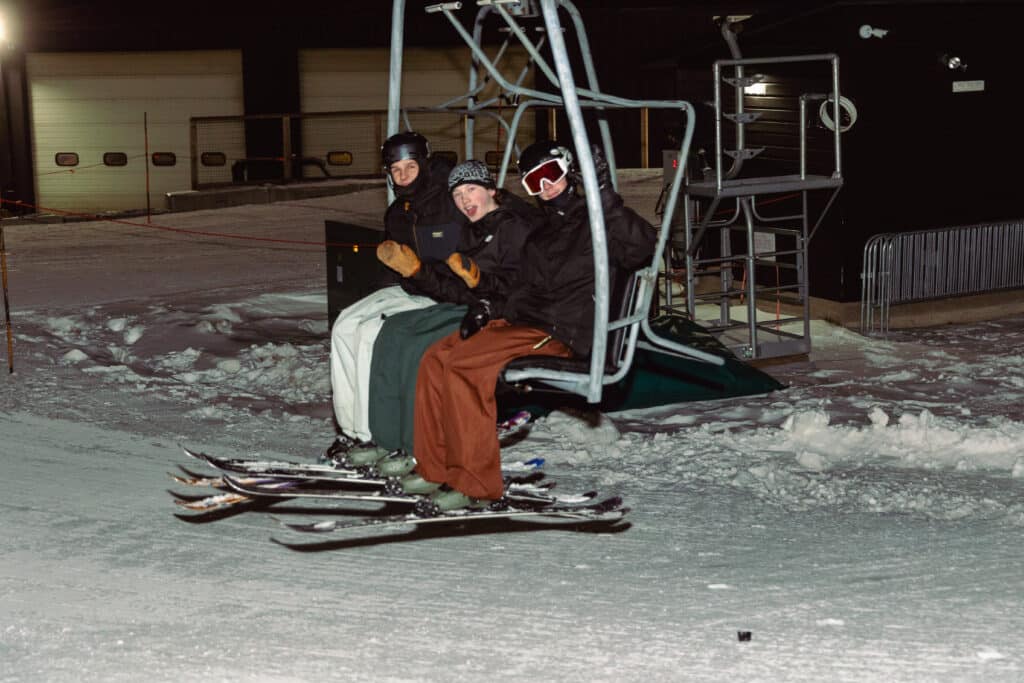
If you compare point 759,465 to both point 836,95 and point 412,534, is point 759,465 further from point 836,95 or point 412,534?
point 836,95

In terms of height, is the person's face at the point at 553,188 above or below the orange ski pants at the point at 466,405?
above

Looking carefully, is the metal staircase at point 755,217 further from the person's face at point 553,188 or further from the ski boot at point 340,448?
the ski boot at point 340,448

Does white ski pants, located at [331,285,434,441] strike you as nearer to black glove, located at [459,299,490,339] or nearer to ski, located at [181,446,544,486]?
ski, located at [181,446,544,486]

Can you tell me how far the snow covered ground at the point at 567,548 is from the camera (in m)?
5.32

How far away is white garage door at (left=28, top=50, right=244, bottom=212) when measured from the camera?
2412cm

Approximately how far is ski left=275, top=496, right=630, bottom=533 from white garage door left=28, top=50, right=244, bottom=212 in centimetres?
1860

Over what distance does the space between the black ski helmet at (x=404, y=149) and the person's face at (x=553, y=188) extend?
111 cm

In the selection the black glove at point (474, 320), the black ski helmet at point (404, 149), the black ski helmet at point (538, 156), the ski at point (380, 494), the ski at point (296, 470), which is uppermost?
the black ski helmet at point (404, 149)

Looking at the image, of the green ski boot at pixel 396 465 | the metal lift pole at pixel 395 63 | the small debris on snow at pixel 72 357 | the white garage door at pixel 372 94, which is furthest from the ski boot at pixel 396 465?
the white garage door at pixel 372 94

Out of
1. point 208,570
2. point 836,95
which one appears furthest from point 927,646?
point 836,95

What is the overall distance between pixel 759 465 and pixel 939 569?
5.98ft

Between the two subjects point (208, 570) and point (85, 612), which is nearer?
point (85, 612)

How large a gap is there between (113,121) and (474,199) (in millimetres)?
18716

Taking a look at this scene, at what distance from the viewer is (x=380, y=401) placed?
7.10 m
